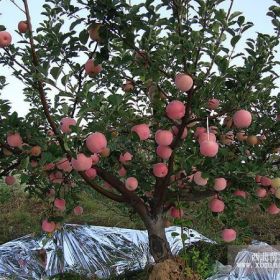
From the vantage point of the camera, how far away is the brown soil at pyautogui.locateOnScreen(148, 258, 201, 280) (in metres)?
2.71

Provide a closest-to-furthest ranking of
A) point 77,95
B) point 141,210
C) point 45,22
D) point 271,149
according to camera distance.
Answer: point 77,95, point 45,22, point 271,149, point 141,210

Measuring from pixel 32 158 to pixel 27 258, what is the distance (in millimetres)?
1904

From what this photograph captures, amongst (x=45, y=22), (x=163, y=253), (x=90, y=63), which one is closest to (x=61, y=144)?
(x=90, y=63)

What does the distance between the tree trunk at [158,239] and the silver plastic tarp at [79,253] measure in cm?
61

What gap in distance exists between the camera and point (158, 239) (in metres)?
2.91

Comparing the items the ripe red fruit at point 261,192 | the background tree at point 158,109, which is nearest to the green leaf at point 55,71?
the background tree at point 158,109

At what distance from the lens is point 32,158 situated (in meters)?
2.29

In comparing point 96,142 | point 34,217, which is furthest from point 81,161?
point 34,217

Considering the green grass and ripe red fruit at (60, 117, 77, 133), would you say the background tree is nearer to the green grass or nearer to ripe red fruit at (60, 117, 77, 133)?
ripe red fruit at (60, 117, 77, 133)

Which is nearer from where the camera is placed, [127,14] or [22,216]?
[127,14]

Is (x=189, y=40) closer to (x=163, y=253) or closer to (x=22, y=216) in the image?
(x=163, y=253)

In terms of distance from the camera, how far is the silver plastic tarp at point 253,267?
3291mm

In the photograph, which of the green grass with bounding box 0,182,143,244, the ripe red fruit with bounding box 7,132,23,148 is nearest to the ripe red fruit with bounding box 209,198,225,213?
the ripe red fruit with bounding box 7,132,23,148

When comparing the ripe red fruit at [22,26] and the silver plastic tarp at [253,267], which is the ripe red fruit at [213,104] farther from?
the silver plastic tarp at [253,267]
